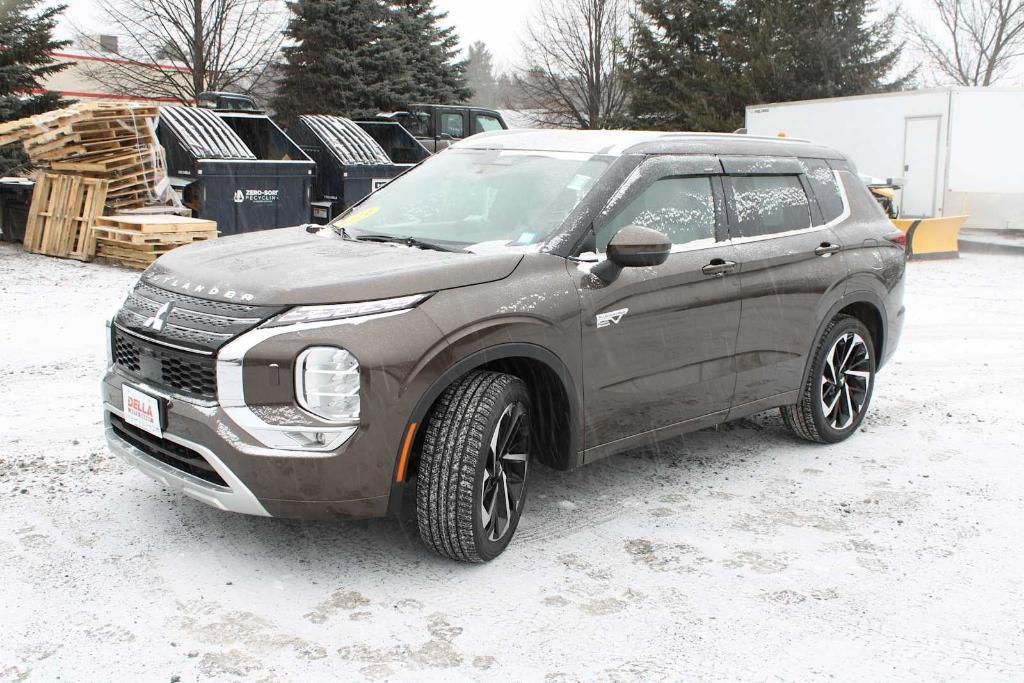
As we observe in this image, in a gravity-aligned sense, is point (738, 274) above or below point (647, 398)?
above

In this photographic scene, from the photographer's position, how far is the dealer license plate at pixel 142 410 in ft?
12.1

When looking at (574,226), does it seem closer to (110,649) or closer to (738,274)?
(738,274)

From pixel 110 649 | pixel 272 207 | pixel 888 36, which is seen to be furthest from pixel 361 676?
pixel 888 36

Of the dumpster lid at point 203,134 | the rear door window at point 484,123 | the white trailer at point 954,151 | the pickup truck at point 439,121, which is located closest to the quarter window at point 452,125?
the pickup truck at point 439,121

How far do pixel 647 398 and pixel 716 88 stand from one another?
29289mm

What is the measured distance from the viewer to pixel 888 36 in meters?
31.5

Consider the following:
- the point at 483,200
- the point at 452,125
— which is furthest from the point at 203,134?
the point at 483,200

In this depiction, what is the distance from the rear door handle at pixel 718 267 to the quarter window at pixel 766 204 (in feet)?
0.75

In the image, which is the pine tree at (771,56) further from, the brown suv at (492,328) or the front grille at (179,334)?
the front grille at (179,334)

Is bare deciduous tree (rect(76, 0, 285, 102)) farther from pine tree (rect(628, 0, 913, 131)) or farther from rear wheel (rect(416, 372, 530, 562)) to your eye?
rear wheel (rect(416, 372, 530, 562))

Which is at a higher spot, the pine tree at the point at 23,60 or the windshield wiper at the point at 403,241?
the pine tree at the point at 23,60

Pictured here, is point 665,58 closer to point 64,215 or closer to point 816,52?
point 816,52

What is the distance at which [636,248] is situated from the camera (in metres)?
4.13

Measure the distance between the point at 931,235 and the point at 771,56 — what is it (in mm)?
16573
